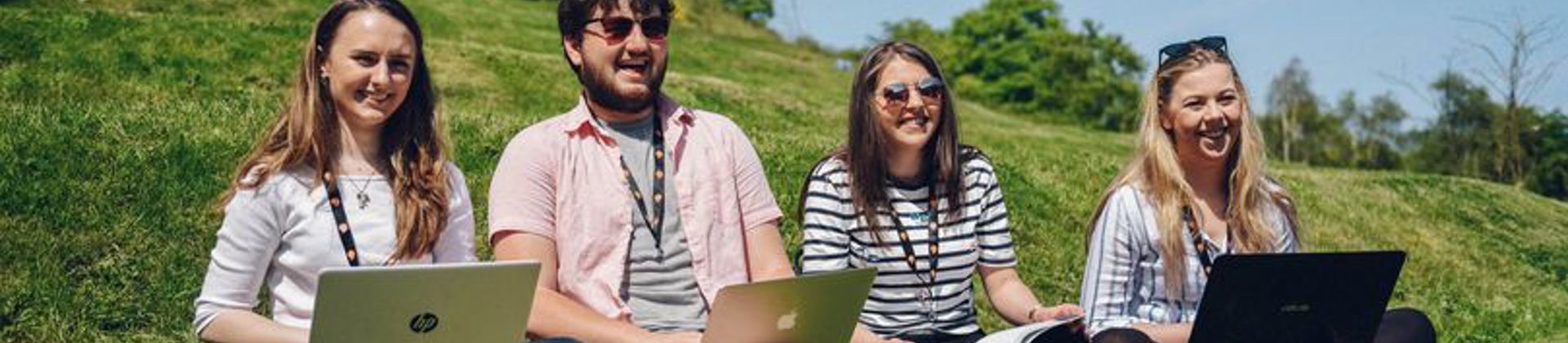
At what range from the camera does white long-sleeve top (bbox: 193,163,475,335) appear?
4355mm

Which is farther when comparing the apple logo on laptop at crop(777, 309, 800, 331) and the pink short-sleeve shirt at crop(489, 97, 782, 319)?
the pink short-sleeve shirt at crop(489, 97, 782, 319)

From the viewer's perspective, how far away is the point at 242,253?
14.3ft

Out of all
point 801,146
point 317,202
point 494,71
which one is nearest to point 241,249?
point 317,202

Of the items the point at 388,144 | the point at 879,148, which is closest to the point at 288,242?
the point at 388,144

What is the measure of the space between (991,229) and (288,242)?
266 cm

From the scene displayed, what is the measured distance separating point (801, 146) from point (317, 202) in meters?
8.97

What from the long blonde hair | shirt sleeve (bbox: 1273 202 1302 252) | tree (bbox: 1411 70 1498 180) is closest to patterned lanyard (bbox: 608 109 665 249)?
the long blonde hair

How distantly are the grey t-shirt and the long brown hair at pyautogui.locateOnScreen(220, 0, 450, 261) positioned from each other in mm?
648

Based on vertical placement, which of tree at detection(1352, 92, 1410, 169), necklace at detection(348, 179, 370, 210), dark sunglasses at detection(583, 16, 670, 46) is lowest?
tree at detection(1352, 92, 1410, 169)

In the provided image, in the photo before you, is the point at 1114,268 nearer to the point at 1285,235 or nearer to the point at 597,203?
the point at 1285,235

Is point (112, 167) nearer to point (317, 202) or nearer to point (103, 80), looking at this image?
point (317, 202)

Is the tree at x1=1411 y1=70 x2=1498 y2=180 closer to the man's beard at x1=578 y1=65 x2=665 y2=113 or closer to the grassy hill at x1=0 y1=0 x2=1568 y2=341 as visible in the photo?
the grassy hill at x1=0 y1=0 x2=1568 y2=341

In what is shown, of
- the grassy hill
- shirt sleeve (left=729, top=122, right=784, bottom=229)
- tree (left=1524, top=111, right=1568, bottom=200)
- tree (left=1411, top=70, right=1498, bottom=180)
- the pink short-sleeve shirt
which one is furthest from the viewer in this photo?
tree (left=1411, top=70, right=1498, bottom=180)

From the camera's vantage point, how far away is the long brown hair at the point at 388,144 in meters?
4.59
